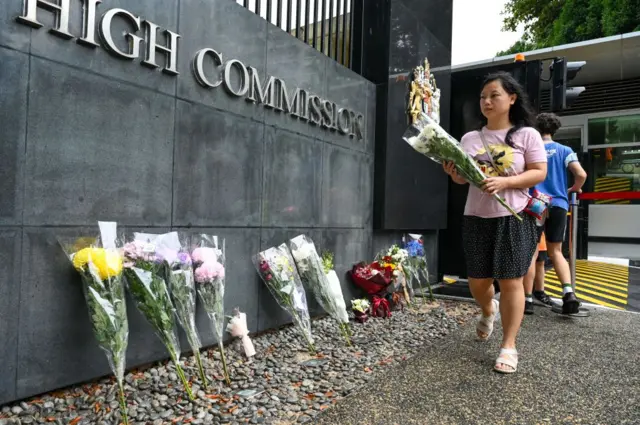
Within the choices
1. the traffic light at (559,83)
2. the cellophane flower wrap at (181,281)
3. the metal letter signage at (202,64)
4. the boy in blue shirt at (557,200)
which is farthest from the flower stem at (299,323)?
the traffic light at (559,83)

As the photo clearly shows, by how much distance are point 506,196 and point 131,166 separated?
208 centimetres

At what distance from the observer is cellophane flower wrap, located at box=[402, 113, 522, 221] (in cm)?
252

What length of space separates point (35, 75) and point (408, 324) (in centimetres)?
309

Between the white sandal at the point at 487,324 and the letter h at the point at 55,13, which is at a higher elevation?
the letter h at the point at 55,13

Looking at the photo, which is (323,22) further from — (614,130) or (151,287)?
(614,130)

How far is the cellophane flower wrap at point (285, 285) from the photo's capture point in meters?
3.11

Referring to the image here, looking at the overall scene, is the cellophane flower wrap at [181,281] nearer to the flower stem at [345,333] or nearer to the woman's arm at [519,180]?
the flower stem at [345,333]

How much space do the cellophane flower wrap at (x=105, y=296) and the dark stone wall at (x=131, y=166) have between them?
16 cm

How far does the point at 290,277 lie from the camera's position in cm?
320

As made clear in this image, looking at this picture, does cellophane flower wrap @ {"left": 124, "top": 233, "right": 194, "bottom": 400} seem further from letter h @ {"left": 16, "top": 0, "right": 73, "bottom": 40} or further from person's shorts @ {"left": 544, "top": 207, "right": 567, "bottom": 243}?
person's shorts @ {"left": 544, "top": 207, "right": 567, "bottom": 243}

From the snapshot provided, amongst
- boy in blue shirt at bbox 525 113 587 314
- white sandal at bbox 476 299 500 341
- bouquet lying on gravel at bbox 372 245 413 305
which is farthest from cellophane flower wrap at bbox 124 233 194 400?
boy in blue shirt at bbox 525 113 587 314

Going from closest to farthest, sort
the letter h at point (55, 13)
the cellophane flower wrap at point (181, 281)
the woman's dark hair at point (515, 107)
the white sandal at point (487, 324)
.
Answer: the letter h at point (55, 13)
the cellophane flower wrap at point (181, 281)
the woman's dark hair at point (515, 107)
the white sandal at point (487, 324)

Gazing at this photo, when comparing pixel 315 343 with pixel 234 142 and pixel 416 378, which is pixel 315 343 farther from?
pixel 234 142

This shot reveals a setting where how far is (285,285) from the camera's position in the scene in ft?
10.3
